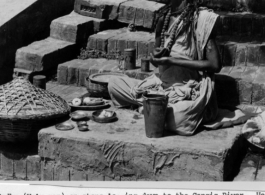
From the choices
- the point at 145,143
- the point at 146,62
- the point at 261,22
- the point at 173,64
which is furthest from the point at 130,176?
the point at 261,22

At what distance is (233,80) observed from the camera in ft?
24.6

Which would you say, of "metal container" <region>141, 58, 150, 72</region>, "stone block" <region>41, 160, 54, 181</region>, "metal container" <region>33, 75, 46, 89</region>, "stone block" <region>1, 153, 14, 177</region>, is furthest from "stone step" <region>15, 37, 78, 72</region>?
"stone block" <region>41, 160, 54, 181</region>

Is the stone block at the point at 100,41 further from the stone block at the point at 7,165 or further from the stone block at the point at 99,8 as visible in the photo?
the stone block at the point at 7,165

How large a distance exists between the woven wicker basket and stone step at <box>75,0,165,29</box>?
3098mm

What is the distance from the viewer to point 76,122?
6887mm

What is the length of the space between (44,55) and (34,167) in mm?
2492

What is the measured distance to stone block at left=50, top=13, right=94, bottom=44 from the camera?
9.43 metres

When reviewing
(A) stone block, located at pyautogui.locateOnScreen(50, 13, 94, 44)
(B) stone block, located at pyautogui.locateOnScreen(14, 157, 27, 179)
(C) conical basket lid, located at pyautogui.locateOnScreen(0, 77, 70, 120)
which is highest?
(A) stone block, located at pyautogui.locateOnScreen(50, 13, 94, 44)

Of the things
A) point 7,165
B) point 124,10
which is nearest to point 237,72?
point 124,10

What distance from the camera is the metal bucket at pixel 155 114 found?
626cm

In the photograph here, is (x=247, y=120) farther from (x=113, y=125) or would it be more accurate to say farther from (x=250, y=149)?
(x=113, y=125)

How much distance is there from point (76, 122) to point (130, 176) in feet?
3.25

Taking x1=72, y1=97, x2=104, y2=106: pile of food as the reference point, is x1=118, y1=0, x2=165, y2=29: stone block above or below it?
above

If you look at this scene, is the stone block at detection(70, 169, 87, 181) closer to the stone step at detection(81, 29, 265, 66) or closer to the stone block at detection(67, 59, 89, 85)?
the stone block at detection(67, 59, 89, 85)
